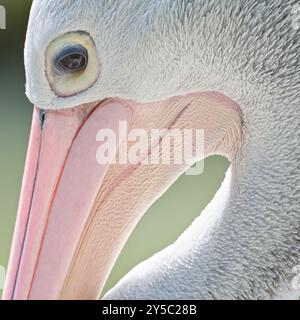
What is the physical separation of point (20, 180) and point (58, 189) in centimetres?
435

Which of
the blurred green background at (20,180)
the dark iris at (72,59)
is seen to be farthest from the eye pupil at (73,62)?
the blurred green background at (20,180)

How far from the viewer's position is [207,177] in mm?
6148

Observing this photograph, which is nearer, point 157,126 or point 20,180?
point 157,126

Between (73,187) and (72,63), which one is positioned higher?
(72,63)

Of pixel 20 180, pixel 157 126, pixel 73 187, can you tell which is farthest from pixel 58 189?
pixel 20 180

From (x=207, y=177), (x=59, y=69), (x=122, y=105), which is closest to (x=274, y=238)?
(x=122, y=105)

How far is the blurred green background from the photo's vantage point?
5301 millimetres

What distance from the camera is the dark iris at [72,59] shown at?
54.4 inches

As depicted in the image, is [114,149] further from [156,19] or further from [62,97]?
[156,19]

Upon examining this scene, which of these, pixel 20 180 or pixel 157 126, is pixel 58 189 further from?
pixel 20 180

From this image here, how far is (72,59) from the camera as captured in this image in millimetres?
1403

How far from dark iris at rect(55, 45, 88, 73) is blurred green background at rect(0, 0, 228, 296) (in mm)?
3432

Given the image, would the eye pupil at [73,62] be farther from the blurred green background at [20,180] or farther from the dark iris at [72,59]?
the blurred green background at [20,180]
